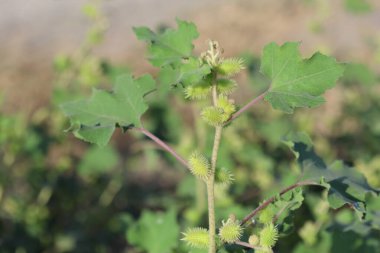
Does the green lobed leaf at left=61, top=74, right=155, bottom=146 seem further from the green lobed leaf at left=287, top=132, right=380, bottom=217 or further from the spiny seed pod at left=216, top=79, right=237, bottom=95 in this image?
the green lobed leaf at left=287, top=132, right=380, bottom=217

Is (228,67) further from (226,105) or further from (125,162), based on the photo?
(125,162)

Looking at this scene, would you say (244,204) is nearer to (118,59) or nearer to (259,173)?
(259,173)

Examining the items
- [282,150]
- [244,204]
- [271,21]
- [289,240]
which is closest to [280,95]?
[289,240]

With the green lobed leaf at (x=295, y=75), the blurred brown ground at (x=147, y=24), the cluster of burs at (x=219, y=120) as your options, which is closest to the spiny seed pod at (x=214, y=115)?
the cluster of burs at (x=219, y=120)

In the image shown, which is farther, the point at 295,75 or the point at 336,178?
the point at 336,178

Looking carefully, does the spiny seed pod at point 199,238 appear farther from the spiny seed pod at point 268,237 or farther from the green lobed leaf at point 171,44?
the green lobed leaf at point 171,44

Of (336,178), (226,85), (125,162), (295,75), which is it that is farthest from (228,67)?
(125,162)
